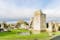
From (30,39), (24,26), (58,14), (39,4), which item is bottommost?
(30,39)

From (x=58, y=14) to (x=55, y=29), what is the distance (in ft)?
1.36

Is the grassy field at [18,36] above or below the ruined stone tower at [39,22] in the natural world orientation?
below

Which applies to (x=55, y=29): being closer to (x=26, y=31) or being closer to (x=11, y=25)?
(x=26, y=31)

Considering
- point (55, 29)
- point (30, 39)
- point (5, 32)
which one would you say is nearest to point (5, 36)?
point (5, 32)

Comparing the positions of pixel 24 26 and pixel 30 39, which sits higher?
pixel 24 26

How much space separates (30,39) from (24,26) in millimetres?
373

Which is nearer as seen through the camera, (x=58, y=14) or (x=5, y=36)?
(x=5, y=36)

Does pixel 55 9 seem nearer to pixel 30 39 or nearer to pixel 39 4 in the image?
pixel 39 4

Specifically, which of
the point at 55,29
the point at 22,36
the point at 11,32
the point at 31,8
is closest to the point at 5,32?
the point at 11,32

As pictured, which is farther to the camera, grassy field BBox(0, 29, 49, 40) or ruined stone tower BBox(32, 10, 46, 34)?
ruined stone tower BBox(32, 10, 46, 34)

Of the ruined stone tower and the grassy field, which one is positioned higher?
the ruined stone tower

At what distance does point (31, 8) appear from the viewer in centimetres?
384

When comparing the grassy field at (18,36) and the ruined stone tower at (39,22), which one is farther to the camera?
the ruined stone tower at (39,22)

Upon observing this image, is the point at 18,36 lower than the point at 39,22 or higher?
lower
